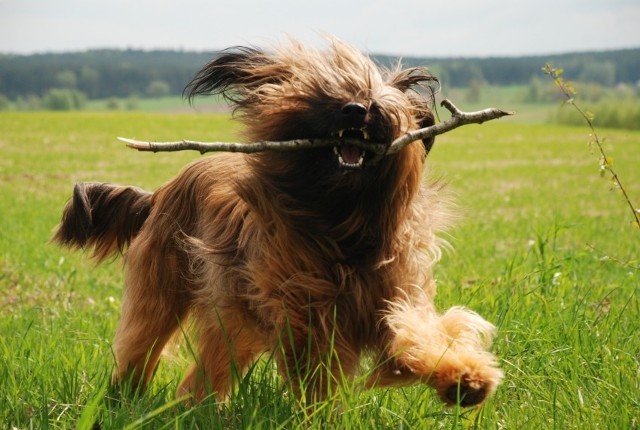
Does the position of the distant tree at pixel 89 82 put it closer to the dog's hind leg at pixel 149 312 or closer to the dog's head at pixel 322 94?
the dog's hind leg at pixel 149 312

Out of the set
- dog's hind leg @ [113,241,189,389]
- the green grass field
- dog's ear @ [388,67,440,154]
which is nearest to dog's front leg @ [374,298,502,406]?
the green grass field

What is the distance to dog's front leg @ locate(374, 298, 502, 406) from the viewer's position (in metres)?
3.12

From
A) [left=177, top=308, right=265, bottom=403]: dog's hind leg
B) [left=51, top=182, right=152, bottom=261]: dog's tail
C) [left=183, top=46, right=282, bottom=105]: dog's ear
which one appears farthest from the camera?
[left=51, top=182, right=152, bottom=261]: dog's tail

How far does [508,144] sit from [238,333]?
120ft

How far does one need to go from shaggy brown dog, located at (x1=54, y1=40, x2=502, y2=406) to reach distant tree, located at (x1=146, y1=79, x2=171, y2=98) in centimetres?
8750

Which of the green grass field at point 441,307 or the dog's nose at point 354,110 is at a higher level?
the dog's nose at point 354,110

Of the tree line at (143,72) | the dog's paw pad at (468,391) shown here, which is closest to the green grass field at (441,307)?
the dog's paw pad at (468,391)

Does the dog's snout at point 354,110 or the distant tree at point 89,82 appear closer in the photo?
the dog's snout at point 354,110

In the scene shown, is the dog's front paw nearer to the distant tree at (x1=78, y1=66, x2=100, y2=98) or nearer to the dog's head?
the dog's head

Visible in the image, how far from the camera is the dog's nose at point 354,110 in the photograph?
3328 millimetres

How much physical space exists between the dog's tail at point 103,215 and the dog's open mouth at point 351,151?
1935 millimetres

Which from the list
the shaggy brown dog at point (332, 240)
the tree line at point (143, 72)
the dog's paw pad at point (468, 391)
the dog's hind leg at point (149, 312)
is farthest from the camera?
the tree line at point (143, 72)

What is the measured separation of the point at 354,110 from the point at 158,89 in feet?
Result: 297

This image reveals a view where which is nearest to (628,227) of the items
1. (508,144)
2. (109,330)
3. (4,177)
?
(109,330)
